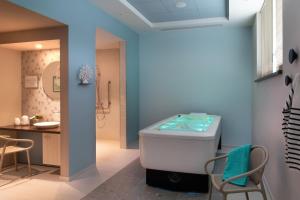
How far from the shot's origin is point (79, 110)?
11.2 ft

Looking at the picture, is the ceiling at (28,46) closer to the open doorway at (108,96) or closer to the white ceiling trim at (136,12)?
the white ceiling trim at (136,12)

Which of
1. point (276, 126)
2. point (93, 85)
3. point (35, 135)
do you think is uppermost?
point (93, 85)

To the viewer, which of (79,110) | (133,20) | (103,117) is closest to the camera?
(79,110)

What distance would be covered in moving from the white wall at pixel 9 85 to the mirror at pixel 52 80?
1.73ft

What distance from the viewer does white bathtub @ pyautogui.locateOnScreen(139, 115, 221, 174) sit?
2.72m

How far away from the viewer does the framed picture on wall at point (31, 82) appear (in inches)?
169

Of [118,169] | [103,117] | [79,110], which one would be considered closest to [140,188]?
[118,169]

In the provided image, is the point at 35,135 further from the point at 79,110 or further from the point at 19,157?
the point at 79,110

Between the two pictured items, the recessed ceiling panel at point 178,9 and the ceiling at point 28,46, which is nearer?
the ceiling at point 28,46

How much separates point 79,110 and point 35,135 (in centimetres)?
107

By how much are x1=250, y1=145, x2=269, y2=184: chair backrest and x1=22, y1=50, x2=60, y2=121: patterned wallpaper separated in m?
3.29

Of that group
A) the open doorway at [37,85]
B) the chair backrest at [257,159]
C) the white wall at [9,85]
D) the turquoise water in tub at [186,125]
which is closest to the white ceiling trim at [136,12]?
the open doorway at [37,85]

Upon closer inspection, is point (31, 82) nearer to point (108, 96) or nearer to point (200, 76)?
point (108, 96)

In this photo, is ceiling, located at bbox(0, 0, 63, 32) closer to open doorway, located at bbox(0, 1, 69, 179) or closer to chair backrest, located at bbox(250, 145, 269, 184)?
open doorway, located at bbox(0, 1, 69, 179)
